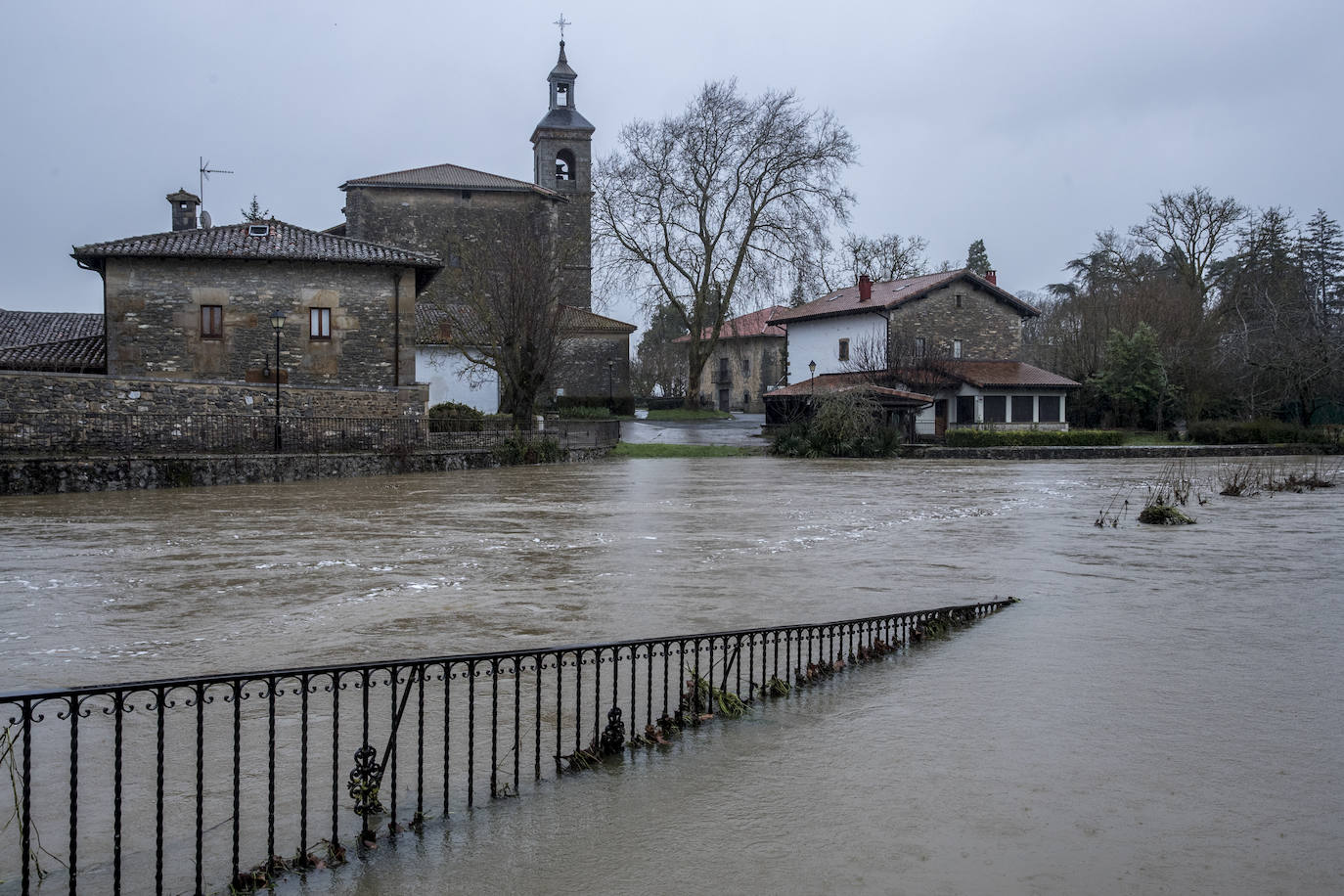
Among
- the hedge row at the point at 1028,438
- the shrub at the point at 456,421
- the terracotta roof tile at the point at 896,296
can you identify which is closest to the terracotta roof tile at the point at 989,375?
the terracotta roof tile at the point at 896,296

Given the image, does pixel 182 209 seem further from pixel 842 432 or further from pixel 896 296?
pixel 896 296

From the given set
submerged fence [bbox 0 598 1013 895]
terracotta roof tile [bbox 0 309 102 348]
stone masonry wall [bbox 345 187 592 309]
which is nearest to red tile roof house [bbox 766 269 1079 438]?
stone masonry wall [bbox 345 187 592 309]

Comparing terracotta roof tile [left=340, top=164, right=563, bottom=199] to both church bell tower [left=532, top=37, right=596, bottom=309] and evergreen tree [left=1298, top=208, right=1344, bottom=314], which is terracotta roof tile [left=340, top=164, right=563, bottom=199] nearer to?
church bell tower [left=532, top=37, right=596, bottom=309]

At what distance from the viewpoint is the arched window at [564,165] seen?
58719mm

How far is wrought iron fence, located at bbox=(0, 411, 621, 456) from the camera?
72.0 ft

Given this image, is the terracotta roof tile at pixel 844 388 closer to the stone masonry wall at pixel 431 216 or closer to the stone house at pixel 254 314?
the stone masonry wall at pixel 431 216

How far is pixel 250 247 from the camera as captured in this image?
31.9 metres

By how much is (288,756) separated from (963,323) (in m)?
46.3

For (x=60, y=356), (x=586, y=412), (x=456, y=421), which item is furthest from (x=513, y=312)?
(x=586, y=412)

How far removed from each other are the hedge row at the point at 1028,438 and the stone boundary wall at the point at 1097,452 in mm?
734

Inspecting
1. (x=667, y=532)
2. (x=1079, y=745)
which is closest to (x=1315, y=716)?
(x=1079, y=745)

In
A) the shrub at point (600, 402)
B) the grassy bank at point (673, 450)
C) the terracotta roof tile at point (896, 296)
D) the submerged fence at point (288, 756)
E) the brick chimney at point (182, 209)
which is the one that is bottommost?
the submerged fence at point (288, 756)

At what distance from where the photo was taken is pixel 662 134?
50.8 metres

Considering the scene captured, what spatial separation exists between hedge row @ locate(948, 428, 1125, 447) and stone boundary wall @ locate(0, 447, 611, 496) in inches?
807
